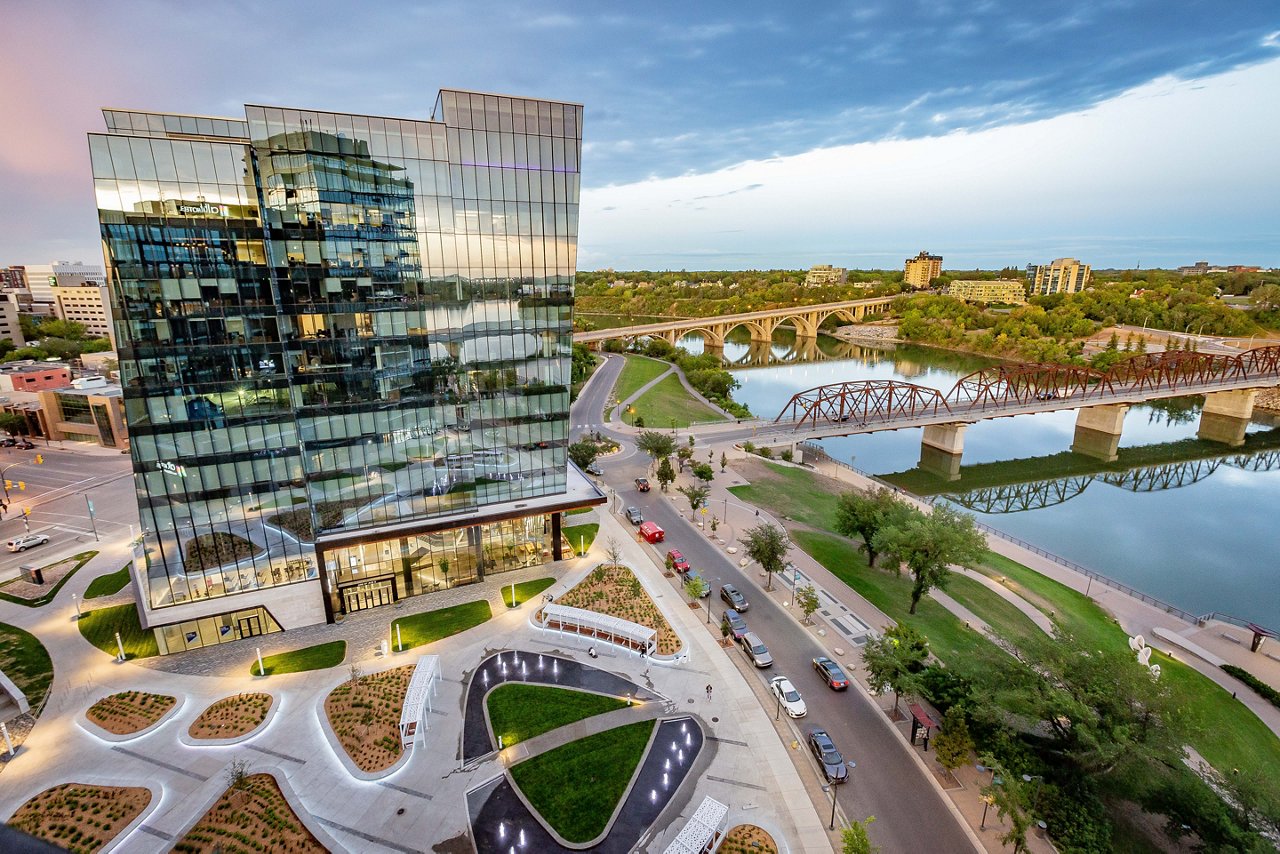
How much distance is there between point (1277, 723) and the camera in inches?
1185

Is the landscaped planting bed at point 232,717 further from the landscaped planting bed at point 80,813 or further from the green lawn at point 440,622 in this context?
the green lawn at point 440,622

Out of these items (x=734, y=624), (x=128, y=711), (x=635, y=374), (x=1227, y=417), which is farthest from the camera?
(x=635, y=374)

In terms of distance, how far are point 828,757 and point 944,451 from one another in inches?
2472

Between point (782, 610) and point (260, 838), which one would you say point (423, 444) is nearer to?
point (260, 838)

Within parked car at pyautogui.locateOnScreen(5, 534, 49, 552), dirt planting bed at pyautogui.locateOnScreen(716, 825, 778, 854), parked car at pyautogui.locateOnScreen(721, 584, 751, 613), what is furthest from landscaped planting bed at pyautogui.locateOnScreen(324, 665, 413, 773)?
parked car at pyautogui.locateOnScreen(5, 534, 49, 552)

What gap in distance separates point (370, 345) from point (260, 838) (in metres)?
22.6

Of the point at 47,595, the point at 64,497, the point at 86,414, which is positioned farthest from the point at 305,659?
the point at 86,414

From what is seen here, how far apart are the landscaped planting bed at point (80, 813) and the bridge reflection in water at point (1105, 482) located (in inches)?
2760

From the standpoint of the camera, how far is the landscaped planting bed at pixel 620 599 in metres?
32.5

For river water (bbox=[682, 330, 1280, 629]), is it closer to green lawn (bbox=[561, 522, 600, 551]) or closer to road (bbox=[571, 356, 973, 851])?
road (bbox=[571, 356, 973, 851])

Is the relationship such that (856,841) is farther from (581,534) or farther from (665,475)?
(665,475)

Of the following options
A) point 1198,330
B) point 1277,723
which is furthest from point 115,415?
point 1198,330

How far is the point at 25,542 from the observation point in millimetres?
43844

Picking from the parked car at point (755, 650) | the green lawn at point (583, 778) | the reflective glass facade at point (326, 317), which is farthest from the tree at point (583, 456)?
the green lawn at point (583, 778)
